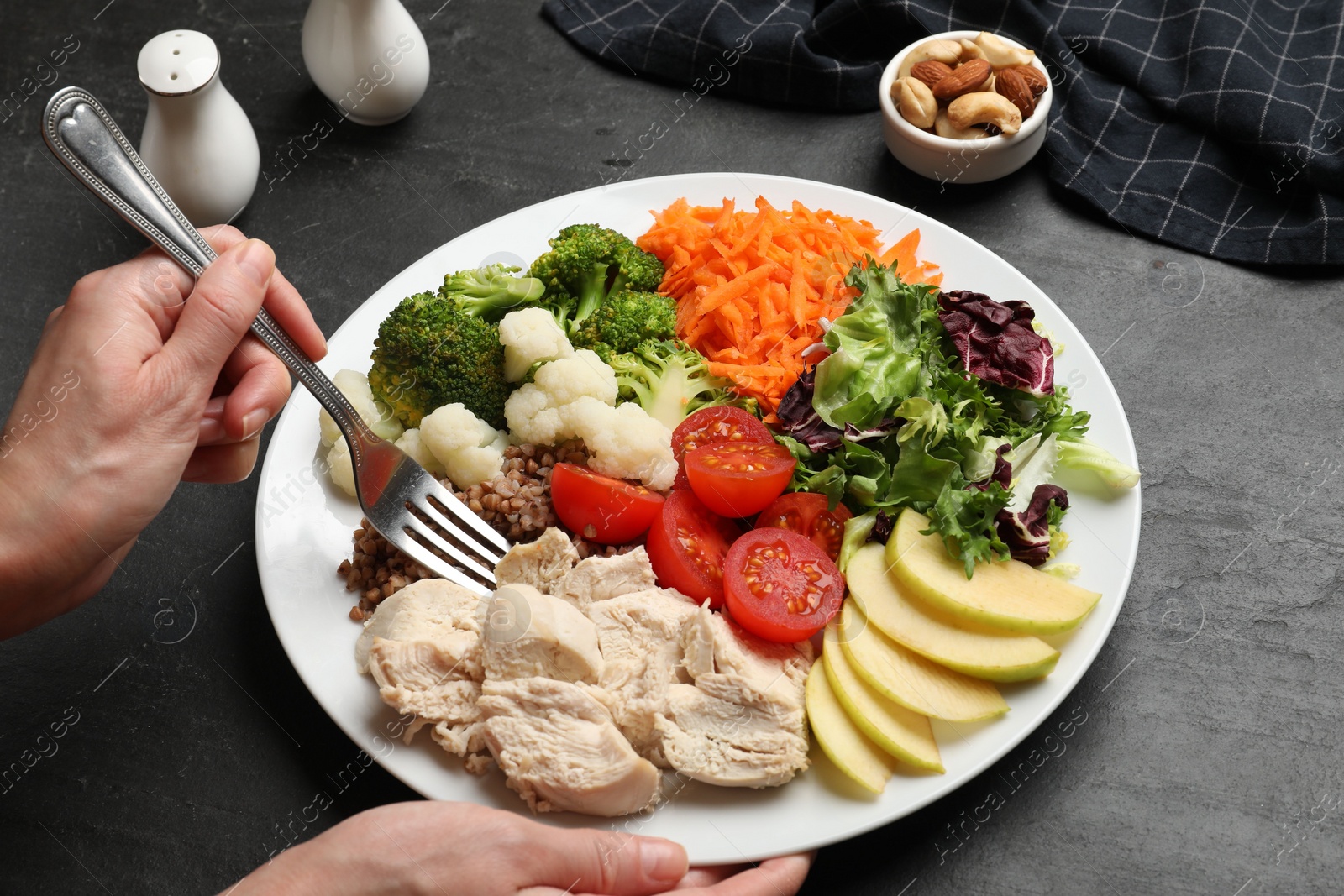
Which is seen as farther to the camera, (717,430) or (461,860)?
(717,430)

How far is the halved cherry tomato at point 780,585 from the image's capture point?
10.5 ft

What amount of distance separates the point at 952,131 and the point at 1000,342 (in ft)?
4.53

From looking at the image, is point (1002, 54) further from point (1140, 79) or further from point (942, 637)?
point (942, 637)

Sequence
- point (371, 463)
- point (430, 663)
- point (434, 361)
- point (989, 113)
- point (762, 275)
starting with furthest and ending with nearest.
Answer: point (989, 113)
point (762, 275)
point (434, 361)
point (371, 463)
point (430, 663)

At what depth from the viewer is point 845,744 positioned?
10.0 ft

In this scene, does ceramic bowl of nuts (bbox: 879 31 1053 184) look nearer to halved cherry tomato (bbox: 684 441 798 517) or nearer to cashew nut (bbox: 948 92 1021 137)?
cashew nut (bbox: 948 92 1021 137)

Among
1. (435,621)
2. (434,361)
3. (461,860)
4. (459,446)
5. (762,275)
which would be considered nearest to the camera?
(461,860)

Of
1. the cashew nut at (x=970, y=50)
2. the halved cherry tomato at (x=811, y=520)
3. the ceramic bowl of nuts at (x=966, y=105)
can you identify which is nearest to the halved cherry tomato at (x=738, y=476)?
the halved cherry tomato at (x=811, y=520)

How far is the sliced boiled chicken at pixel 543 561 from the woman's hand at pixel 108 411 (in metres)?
1.07

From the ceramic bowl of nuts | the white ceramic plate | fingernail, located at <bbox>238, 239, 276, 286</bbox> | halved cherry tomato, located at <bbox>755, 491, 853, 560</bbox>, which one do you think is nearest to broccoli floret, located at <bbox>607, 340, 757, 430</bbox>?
halved cherry tomato, located at <bbox>755, 491, 853, 560</bbox>

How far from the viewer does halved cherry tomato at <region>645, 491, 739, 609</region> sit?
11.2 feet

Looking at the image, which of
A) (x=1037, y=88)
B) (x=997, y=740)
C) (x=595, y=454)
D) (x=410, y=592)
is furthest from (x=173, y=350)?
(x=1037, y=88)

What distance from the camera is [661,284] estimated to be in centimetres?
422

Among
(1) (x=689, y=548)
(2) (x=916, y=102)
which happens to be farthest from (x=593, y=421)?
(2) (x=916, y=102)
